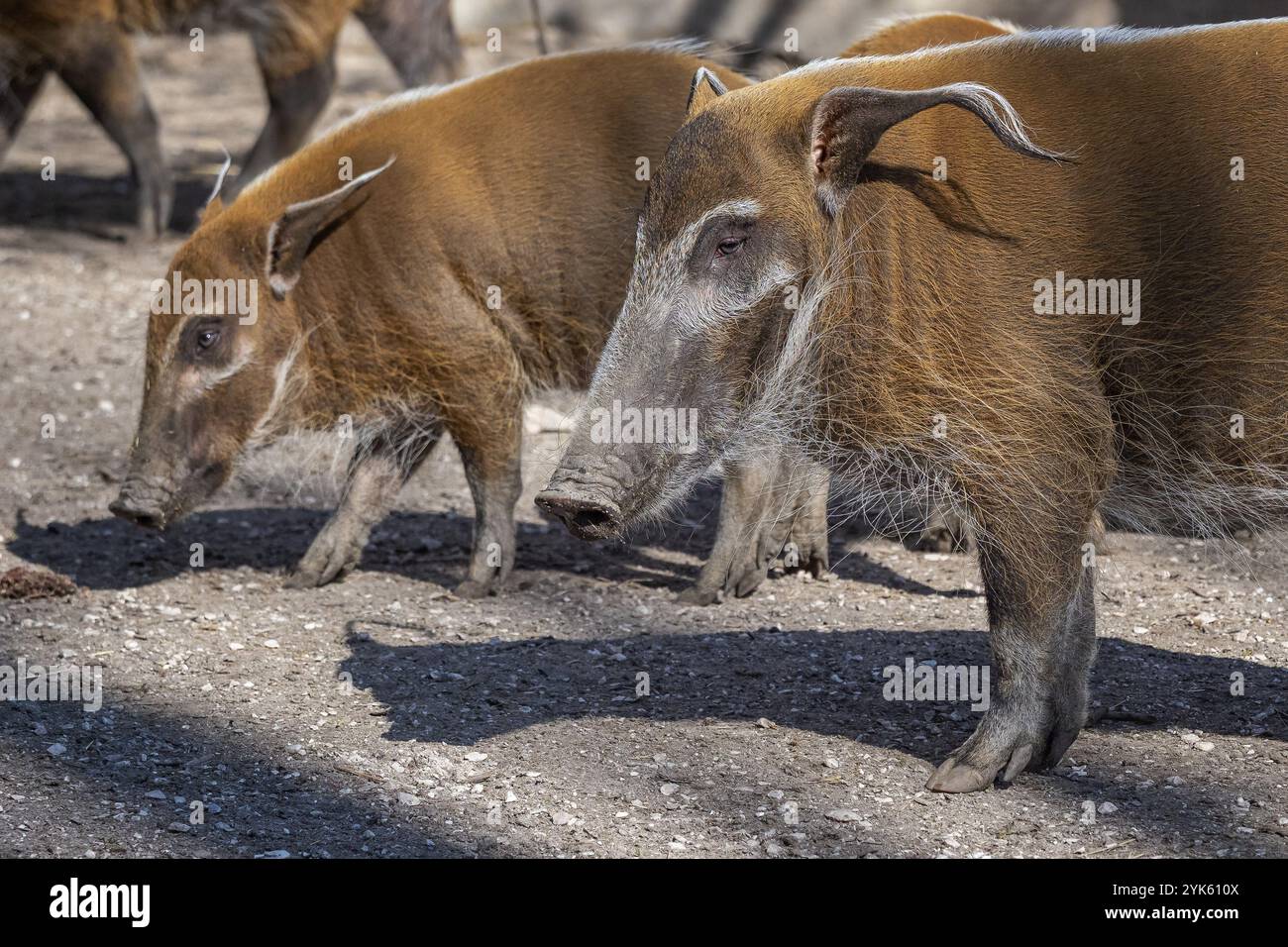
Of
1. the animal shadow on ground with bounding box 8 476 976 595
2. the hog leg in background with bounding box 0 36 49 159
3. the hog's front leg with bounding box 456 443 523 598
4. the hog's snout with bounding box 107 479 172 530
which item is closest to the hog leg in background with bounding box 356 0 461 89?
the hog leg in background with bounding box 0 36 49 159

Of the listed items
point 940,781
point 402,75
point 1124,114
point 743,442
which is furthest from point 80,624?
point 402,75

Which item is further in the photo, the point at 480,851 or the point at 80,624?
the point at 80,624

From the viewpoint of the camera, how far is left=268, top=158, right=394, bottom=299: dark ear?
17.2 ft

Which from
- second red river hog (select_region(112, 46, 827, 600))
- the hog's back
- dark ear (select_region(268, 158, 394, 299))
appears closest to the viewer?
the hog's back

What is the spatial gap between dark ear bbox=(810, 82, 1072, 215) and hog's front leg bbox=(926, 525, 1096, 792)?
34.1 inches

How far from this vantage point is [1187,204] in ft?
11.7

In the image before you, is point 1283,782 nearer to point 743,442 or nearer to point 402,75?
point 743,442

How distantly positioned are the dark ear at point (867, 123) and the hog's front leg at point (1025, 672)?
0.87 metres

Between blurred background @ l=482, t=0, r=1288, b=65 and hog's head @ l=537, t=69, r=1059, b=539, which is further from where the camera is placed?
blurred background @ l=482, t=0, r=1288, b=65

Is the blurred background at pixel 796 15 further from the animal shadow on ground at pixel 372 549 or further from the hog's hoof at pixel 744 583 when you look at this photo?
the hog's hoof at pixel 744 583

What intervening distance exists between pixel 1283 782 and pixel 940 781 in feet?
2.66

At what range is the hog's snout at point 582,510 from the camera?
3514 mm

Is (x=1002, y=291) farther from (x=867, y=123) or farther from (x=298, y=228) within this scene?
(x=298, y=228)

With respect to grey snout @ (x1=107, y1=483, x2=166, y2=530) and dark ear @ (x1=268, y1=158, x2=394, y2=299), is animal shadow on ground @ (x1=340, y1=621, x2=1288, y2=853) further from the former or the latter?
dark ear @ (x1=268, y1=158, x2=394, y2=299)
